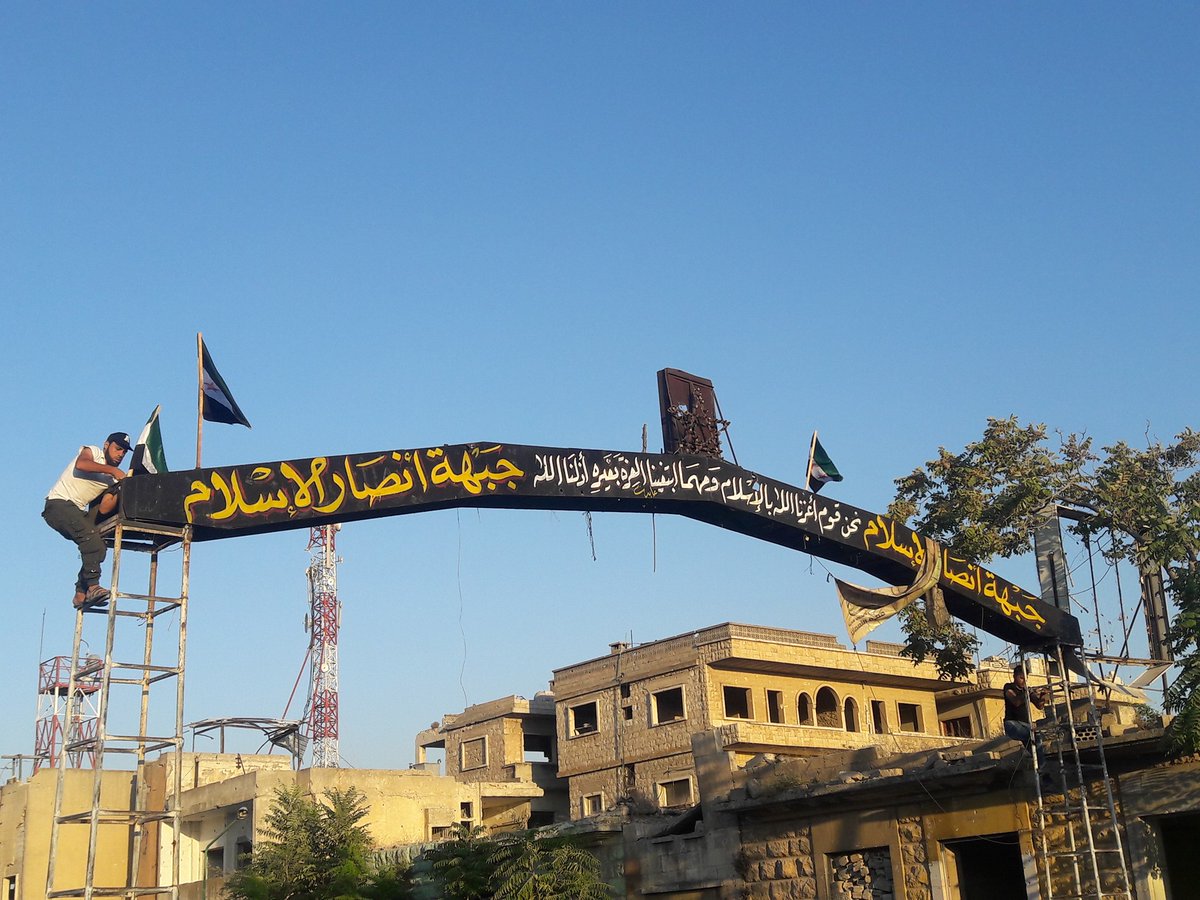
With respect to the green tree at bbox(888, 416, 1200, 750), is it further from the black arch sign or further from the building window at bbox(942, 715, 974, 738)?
the building window at bbox(942, 715, 974, 738)

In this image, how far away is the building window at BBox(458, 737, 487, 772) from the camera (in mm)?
51656

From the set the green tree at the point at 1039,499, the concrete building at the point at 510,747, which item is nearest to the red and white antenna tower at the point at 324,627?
the concrete building at the point at 510,747

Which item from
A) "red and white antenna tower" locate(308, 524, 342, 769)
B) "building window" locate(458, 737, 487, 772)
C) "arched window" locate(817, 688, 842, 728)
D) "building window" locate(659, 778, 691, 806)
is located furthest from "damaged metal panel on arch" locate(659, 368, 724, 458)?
"red and white antenna tower" locate(308, 524, 342, 769)

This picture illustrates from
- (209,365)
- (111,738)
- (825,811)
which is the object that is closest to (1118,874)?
(825,811)

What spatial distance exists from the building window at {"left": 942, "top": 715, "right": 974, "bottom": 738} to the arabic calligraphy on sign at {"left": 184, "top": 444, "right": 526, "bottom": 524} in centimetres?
4095

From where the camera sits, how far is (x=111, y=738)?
523 inches

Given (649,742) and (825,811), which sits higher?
(649,742)

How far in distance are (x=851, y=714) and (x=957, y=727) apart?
691 cm

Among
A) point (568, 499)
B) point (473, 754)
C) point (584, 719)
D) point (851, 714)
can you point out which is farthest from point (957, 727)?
point (568, 499)

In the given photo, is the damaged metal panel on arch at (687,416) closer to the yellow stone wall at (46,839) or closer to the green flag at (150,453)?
the green flag at (150,453)

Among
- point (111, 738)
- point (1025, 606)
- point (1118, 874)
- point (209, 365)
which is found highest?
point (209, 365)

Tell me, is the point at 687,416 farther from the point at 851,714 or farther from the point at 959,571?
the point at 851,714

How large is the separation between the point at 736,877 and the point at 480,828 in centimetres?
407

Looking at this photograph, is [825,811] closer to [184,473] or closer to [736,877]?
[736,877]
